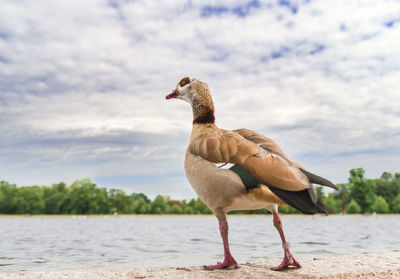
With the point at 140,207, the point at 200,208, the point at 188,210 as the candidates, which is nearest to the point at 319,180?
the point at 200,208

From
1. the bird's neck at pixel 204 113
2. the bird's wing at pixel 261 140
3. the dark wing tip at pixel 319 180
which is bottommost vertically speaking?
the dark wing tip at pixel 319 180

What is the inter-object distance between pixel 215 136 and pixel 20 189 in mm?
131347

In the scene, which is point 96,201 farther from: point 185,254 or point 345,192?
point 185,254

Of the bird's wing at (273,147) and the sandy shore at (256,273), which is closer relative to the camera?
the bird's wing at (273,147)

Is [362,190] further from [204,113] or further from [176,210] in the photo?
[204,113]

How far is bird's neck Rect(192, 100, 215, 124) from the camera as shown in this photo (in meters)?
6.66

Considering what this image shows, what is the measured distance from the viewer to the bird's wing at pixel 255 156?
500 centimetres

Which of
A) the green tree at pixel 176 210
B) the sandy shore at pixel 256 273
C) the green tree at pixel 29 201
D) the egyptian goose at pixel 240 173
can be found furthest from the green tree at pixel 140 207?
the egyptian goose at pixel 240 173

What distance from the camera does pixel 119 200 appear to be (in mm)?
129625

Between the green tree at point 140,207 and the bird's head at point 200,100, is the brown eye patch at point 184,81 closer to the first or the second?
the bird's head at point 200,100

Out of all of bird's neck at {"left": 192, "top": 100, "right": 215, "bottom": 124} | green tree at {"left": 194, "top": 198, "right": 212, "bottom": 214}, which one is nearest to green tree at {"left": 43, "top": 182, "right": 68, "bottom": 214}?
green tree at {"left": 194, "top": 198, "right": 212, "bottom": 214}

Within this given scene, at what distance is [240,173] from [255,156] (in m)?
0.33

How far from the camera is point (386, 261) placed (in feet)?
26.4

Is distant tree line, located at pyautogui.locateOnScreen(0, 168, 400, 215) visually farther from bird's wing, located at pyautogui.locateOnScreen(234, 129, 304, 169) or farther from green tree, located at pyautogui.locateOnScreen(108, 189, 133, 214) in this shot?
bird's wing, located at pyautogui.locateOnScreen(234, 129, 304, 169)
